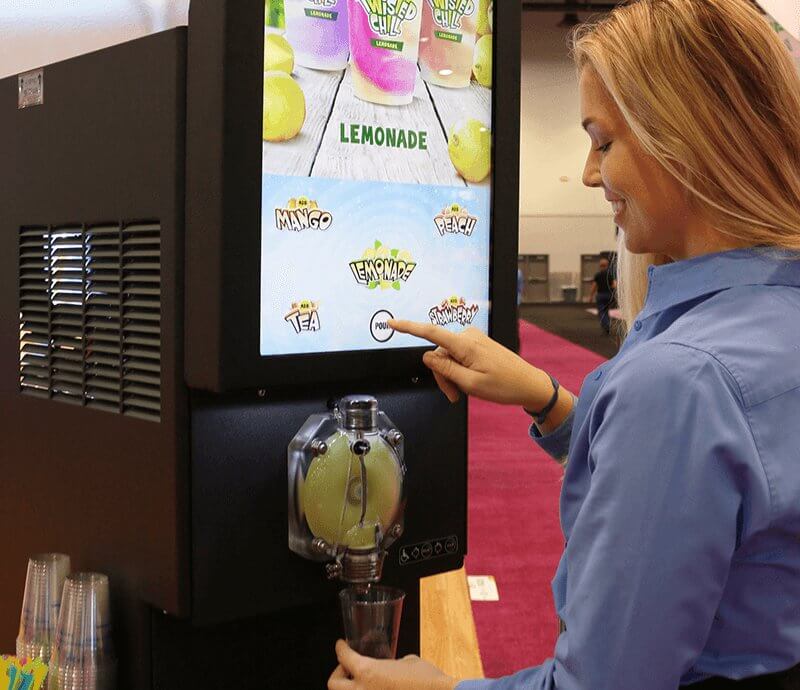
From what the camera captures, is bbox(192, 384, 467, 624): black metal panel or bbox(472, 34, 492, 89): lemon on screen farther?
bbox(472, 34, 492, 89): lemon on screen

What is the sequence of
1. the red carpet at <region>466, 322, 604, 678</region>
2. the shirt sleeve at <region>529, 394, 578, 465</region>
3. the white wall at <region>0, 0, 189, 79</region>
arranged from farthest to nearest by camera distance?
the red carpet at <region>466, 322, 604, 678</region> → the white wall at <region>0, 0, 189, 79</region> → the shirt sleeve at <region>529, 394, 578, 465</region>

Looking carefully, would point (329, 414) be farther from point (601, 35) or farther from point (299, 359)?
point (601, 35)

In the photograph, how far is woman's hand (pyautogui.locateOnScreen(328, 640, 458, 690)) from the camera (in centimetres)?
106

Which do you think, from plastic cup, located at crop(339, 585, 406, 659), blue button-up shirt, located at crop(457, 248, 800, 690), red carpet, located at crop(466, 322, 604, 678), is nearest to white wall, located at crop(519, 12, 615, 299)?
red carpet, located at crop(466, 322, 604, 678)

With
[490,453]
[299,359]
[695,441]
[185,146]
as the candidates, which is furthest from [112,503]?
[490,453]

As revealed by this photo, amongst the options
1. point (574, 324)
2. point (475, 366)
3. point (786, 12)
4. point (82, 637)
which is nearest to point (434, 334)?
point (475, 366)

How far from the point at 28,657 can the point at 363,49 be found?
84 centimetres

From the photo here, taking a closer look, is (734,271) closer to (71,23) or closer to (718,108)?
(718,108)

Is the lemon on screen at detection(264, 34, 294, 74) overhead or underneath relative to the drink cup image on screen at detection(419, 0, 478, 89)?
underneath

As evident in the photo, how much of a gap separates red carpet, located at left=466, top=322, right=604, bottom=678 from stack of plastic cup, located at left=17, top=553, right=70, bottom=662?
7.91 ft

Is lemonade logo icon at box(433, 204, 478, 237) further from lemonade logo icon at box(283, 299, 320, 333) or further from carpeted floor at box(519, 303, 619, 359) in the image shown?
carpeted floor at box(519, 303, 619, 359)

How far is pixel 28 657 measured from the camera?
1272 millimetres

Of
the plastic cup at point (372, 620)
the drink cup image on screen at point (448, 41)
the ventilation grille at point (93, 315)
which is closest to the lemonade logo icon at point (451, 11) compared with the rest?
the drink cup image on screen at point (448, 41)

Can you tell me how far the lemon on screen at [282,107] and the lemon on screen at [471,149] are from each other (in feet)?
0.76
